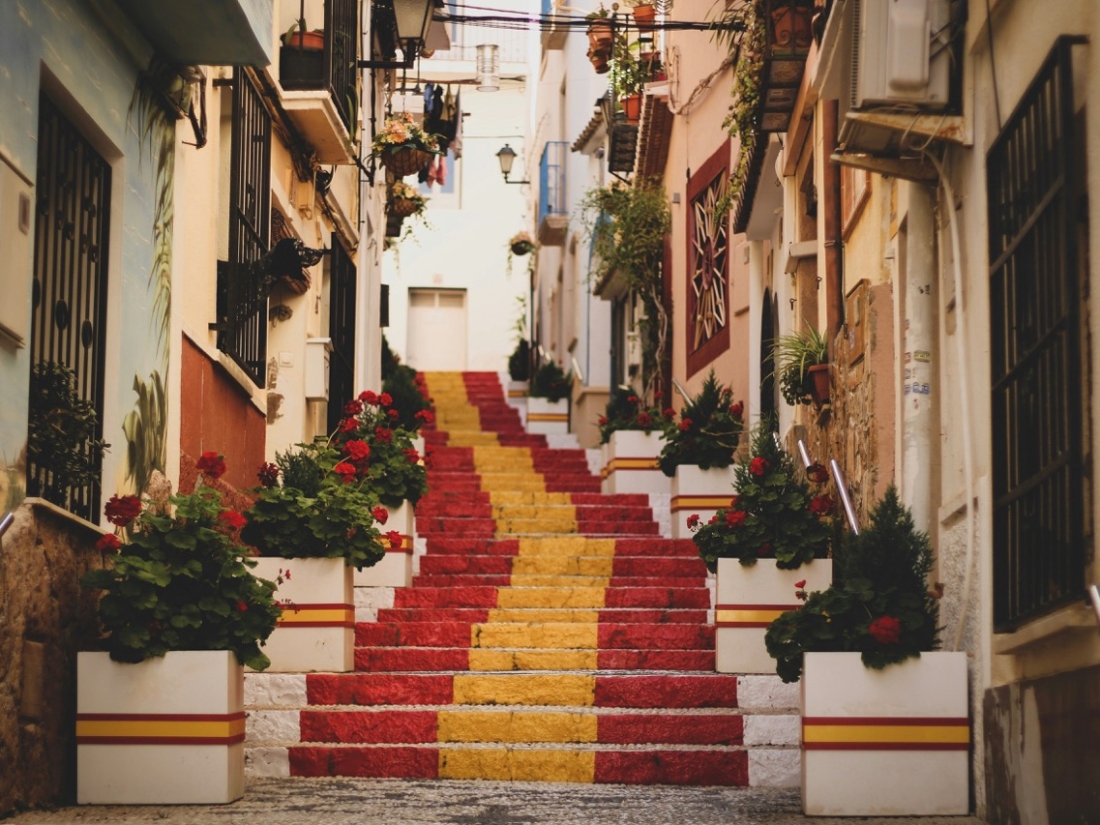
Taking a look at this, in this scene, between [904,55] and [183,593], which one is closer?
[904,55]

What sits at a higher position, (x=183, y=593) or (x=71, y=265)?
(x=71, y=265)

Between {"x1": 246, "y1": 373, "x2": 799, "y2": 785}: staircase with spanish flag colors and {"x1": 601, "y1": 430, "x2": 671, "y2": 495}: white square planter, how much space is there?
69.8 inches

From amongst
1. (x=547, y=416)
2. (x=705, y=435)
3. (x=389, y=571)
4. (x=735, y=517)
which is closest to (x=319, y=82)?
(x=389, y=571)

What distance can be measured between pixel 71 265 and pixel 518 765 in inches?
129

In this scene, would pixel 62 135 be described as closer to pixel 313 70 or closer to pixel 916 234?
Answer: pixel 916 234

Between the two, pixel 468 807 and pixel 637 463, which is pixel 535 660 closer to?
pixel 468 807

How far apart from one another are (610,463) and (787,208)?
3.84 meters

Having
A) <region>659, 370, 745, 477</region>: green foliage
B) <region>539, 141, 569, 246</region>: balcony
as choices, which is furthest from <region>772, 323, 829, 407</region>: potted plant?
<region>539, 141, 569, 246</region>: balcony

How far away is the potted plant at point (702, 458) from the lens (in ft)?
45.8

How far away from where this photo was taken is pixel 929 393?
8406 mm

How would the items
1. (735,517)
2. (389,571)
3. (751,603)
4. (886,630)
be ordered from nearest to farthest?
(886,630) < (751,603) < (735,517) < (389,571)

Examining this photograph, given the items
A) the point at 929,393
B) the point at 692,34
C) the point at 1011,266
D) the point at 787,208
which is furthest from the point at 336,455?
the point at 692,34

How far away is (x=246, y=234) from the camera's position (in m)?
11.1

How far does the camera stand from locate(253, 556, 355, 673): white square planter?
395 inches
